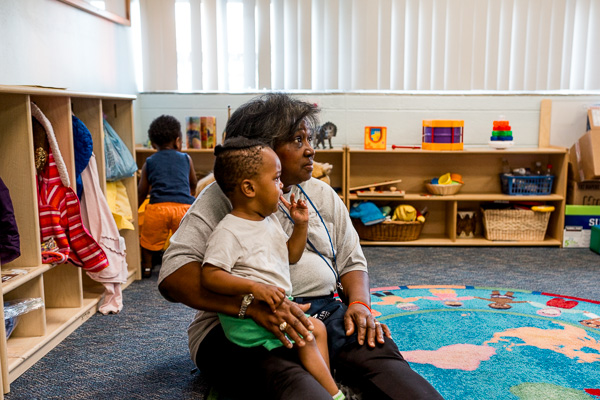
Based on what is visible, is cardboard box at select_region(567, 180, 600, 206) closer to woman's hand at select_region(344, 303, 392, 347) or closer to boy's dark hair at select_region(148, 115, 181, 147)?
boy's dark hair at select_region(148, 115, 181, 147)

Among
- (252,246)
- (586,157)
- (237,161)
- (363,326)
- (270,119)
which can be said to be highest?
(270,119)

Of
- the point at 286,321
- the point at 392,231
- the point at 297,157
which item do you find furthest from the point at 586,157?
the point at 286,321

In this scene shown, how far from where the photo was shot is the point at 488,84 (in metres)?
4.58

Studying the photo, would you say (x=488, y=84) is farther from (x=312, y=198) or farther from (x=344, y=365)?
(x=344, y=365)

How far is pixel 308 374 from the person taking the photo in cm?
147

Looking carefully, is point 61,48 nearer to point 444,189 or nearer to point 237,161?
point 237,161

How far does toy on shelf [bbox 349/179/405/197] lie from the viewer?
4.39 metres

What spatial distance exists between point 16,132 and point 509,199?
3.36 metres

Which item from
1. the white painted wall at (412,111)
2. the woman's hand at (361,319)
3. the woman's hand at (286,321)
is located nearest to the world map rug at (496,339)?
the woman's hand at (361,319)

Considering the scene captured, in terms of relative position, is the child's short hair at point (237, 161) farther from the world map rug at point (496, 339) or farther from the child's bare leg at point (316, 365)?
the world map rug at point (496, 339)

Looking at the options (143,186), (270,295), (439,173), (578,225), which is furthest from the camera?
(439,173)

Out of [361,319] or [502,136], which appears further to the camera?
[502,136]

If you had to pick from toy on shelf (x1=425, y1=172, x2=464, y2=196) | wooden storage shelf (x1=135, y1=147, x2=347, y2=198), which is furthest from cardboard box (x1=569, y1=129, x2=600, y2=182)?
wooden storage shelf (x1=135, y1=147, x2=347, y2=198)

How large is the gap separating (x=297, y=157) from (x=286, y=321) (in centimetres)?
51
